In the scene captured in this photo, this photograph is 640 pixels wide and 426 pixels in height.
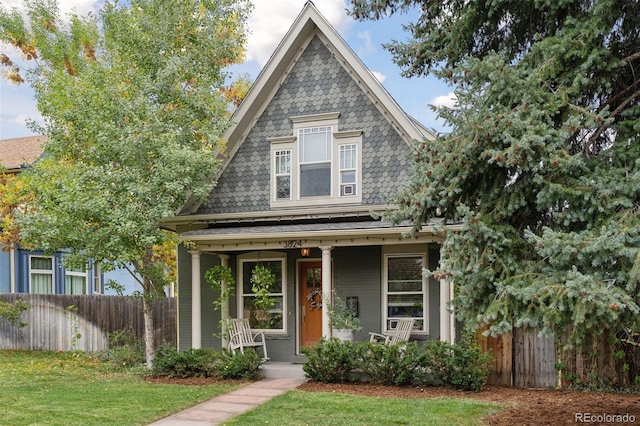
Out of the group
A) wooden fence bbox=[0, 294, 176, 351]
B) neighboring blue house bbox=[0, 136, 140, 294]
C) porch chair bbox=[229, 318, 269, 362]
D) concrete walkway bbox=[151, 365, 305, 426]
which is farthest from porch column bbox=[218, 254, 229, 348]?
neighboring blue house bbox=[0, 136, 140, 294]

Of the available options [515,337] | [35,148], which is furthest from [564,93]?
[35,148]

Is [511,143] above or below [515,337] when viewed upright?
above

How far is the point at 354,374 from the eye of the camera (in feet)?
37.0

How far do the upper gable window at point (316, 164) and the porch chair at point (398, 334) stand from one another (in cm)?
269

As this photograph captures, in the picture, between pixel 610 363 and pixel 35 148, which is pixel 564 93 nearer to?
pixel 610 363

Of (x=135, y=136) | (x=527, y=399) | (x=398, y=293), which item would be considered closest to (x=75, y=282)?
(x=135, y=136)

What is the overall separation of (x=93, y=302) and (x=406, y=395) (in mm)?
10691

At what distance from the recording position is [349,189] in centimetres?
1304

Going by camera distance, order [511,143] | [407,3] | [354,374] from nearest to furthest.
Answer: [511,143] → [407,3] → [354,374]

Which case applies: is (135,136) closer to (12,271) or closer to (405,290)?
(405,290)

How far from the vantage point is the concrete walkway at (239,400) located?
8562 mm

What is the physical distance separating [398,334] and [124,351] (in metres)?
6.41

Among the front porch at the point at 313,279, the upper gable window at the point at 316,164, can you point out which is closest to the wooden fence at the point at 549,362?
the front porch at the point at 313,279

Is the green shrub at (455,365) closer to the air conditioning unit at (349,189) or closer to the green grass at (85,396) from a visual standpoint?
the green grass at (85,396)
